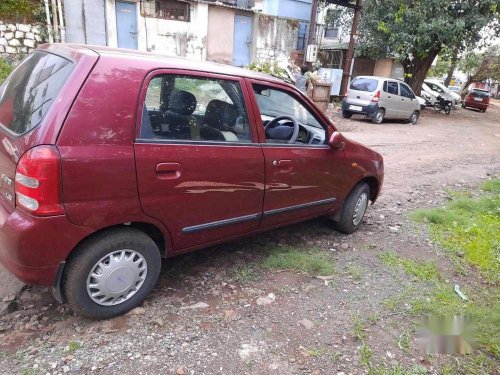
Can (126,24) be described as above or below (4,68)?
above

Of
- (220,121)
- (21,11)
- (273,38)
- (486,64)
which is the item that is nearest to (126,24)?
(21,11)

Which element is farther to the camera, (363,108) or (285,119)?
(363,108)

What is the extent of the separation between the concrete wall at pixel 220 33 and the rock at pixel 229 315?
53.7 ft

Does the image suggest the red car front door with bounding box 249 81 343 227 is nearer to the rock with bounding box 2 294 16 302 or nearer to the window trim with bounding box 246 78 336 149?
the window trim with bounding box 246 78 336 149

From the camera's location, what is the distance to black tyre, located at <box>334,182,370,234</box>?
428 cm

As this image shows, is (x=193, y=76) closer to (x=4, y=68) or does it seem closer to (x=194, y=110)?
(x=194, y=110)

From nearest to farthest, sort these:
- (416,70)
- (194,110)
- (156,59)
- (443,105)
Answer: (156,59) < (194,110) < (416,70) < (443,105)

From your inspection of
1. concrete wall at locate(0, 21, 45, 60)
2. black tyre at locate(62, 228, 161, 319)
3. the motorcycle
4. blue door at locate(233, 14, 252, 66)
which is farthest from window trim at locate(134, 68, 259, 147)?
the motorcycle

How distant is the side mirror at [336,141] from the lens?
3704mm

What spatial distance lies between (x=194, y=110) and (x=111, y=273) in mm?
1285

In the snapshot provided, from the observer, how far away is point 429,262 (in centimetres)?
394

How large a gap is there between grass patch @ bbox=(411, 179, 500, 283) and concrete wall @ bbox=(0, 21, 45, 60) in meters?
12.3

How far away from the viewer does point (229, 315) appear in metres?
2.90

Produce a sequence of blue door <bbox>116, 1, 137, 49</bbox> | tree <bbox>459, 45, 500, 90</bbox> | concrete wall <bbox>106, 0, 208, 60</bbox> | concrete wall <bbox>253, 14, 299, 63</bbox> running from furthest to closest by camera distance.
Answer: tree <bbox>459, 45, 500, 90</bbox> < concrete wall <bbox>253, 14, 299, 63</bbox> < concrete wall <bbox>106, 0, 208, 60</bbox> < blue door <bbox>116, 1, 137, 49</bbox>
